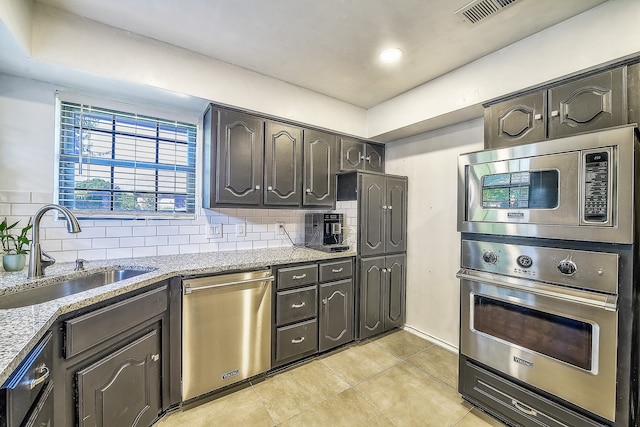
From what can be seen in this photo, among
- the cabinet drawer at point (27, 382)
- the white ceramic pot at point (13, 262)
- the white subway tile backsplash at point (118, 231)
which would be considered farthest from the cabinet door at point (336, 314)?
the white ceramic pot at point (13, 262)

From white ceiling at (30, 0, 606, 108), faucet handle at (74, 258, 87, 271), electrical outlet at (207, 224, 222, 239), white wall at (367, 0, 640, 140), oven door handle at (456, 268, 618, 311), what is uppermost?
white ceiling at (30, 0, 606, 108)

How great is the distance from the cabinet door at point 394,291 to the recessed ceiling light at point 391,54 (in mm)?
1884

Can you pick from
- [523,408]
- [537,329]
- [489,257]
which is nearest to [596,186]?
[489,257]

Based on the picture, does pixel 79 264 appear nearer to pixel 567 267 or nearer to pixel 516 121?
pixel 567 267

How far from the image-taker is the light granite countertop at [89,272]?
2.83 ft

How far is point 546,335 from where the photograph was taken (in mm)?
1532

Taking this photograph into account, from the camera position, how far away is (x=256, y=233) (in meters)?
2.79

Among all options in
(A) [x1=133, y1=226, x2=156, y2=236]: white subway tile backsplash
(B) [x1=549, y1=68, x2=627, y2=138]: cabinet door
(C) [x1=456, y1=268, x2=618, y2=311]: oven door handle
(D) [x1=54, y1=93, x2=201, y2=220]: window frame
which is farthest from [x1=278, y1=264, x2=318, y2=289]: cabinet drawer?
(B) [x1=549, y1=68, x2=627, y2=138]: cabinet door

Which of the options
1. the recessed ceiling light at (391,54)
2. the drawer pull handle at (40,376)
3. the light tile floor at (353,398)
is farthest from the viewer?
the recessed ceiling light at (391,54)

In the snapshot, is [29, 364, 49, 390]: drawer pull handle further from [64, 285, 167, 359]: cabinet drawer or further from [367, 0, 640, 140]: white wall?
[367, 0, 640, 140]: white wall

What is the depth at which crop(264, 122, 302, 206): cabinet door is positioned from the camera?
8.21 ft

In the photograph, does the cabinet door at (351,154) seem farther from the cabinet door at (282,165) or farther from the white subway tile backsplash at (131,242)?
the white subway tile backsplash at (131,242)

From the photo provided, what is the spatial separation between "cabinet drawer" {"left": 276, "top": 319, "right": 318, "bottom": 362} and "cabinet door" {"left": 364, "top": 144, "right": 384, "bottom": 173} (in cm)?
189

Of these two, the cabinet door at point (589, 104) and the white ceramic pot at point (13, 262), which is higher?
the cabinet door at point (589, 104)
